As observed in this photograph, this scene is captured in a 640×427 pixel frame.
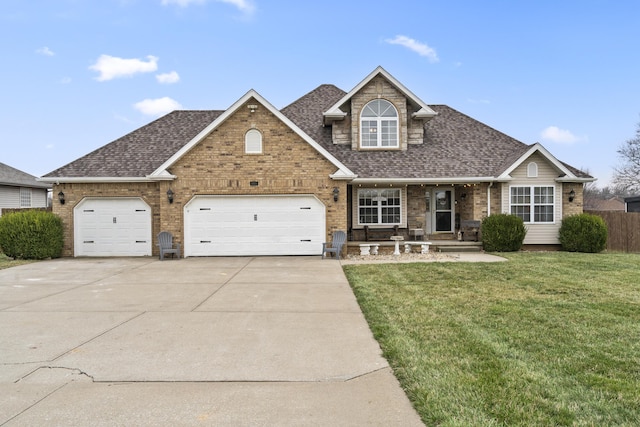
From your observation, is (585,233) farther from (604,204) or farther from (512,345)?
(604,204)

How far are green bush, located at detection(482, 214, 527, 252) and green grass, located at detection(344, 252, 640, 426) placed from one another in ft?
17.5

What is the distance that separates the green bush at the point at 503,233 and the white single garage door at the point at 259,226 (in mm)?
6644

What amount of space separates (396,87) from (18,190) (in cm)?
2578

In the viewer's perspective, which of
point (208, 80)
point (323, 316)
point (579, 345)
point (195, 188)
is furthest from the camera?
point (208, 80)

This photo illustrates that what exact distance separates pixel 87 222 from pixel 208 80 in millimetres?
8831

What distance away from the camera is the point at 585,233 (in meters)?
15.0

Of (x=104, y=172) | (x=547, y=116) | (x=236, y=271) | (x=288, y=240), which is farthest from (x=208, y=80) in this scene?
(x=547, y=116)

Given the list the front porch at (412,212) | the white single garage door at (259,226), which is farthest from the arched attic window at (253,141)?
the front porch at (412,212)

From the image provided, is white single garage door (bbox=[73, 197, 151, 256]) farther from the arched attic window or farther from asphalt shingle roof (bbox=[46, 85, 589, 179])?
the arched attic window

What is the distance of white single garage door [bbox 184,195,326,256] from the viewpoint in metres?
14.0

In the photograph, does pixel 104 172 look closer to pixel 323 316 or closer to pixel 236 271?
pixel 236 271

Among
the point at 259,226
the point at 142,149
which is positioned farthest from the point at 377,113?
the point at 142,149

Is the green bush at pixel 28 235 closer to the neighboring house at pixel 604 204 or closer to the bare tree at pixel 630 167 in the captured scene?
the bare tree at pixel 630 167

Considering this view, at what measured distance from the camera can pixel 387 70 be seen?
54.1 feet
